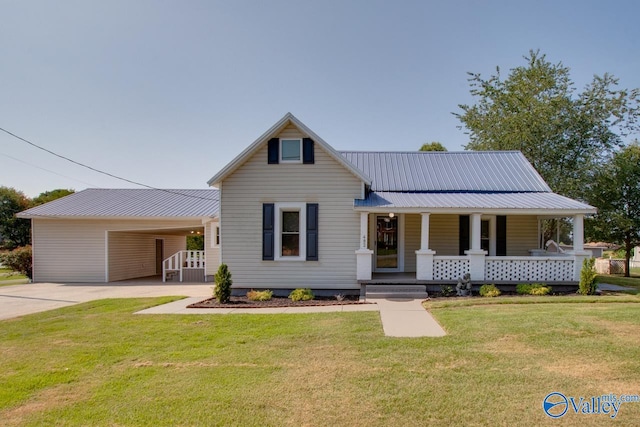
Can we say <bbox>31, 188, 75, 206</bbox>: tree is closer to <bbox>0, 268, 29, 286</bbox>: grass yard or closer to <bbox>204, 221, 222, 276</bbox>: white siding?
<bbox>0, 268, 29, 286</bbox>: grass yard

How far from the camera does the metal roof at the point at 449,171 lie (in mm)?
13508

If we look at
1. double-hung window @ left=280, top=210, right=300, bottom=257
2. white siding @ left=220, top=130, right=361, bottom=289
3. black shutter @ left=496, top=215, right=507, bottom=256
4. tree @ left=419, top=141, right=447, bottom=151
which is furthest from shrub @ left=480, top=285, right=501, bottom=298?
tree @ left=419, top=141, right=447, bottom=151

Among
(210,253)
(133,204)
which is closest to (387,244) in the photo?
(210,253)

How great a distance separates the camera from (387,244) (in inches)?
530

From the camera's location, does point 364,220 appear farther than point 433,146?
No

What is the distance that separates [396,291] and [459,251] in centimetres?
361

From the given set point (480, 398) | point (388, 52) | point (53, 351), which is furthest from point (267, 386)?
point (388, 52)

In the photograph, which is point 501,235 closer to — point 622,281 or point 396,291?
point 396,291

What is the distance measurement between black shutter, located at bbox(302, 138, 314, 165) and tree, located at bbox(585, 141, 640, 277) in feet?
60.4

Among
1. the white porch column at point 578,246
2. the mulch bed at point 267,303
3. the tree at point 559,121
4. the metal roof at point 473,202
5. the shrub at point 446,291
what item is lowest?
the mulch bed at point 267,303

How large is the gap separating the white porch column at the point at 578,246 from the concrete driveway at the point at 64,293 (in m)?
12.1

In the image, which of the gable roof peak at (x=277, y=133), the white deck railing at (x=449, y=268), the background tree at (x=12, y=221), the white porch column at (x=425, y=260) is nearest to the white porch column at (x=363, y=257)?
the gable roof peak at (x=277, y=133)

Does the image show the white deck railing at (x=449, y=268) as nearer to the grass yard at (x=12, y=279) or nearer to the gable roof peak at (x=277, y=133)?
the gable roof peak at (x=277, y=133)

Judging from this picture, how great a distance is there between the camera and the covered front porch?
38.3ft
